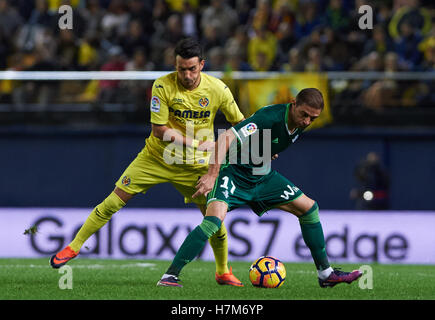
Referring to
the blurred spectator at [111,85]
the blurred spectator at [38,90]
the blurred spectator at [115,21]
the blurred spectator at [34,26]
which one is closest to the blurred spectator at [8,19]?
the blurred spectator at [34,26]

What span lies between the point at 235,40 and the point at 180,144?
7240 mm

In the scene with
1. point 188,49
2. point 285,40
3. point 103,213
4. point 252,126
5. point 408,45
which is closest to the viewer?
point 252,126

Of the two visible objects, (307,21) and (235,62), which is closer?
(235,62)

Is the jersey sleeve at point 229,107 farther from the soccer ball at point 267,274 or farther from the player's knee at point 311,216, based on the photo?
the soccer ball at point 267,274

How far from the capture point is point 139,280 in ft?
28.0

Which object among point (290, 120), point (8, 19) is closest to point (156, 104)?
point (290, 120)

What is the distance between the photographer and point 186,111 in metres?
8.23

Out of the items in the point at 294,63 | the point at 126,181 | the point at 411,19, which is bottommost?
the point at 126,181

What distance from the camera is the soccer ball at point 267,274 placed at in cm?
791

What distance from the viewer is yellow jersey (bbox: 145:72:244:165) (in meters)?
8.16

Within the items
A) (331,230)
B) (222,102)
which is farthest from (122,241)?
(222,102)

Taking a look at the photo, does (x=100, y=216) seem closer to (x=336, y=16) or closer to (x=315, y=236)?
(x=315, y=236)

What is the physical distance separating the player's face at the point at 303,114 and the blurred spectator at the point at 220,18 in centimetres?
825

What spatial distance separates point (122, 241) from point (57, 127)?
3.59m
